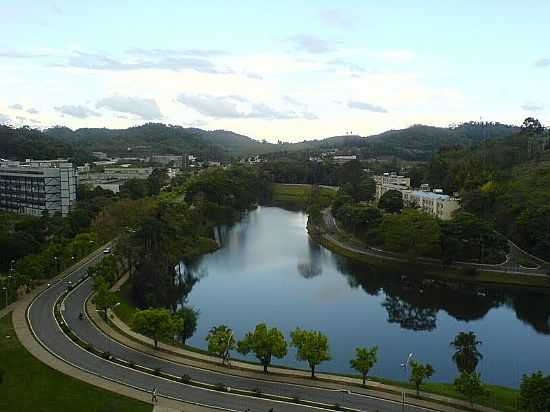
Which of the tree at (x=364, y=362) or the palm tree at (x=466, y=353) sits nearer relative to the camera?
the tree at (x=364, y=362)

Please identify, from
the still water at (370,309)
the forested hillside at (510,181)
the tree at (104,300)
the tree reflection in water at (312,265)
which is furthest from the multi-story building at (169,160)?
the tree at (104,300)

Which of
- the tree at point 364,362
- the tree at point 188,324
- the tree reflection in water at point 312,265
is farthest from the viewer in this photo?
the tree reflection in water at point 312,265

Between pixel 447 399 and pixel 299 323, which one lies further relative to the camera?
pixel 299 323

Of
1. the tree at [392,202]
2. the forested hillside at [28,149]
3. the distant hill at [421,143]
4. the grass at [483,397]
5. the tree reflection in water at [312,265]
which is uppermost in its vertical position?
the distant hill at [421,143]

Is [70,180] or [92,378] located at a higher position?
[70,180]

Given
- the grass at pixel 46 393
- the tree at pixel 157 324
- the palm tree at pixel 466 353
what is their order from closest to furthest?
the grass at pixel 46 393, the tree at pixel 157 324, the palm tree at pixel 466 353

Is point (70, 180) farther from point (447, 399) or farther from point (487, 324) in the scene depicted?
point (447, 399)

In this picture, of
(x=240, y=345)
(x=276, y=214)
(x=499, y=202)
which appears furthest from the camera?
(x=276, y=214)

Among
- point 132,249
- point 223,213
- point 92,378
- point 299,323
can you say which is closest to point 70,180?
point 223,213

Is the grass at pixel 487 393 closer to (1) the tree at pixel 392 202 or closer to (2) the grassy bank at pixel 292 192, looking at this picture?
(1) the tree at pixel 392 202
